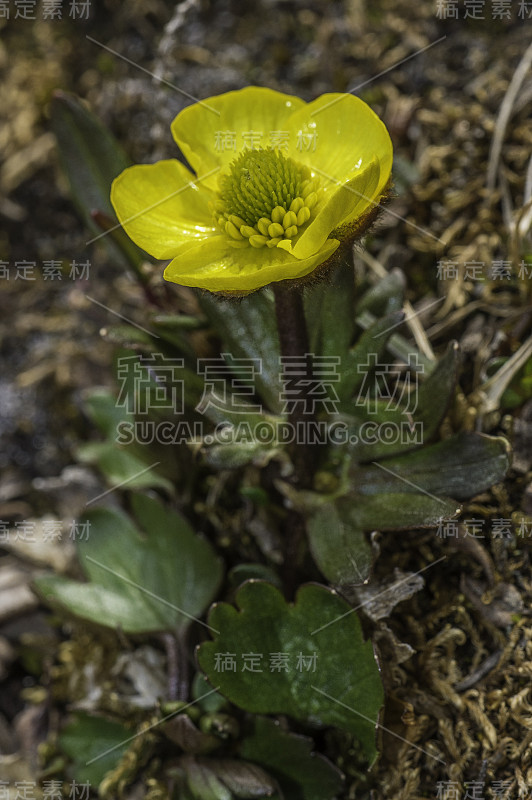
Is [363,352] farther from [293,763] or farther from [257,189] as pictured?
[293,763]

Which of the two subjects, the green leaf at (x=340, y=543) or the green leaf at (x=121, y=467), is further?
the green leaf at (x=121, y=467)

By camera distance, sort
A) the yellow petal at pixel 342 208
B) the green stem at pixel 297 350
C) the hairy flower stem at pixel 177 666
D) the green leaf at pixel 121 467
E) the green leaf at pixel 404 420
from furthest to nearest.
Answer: the green leaf at pixel 121 467
the hairy flower stem at pixel 177 666
the green leaf at pixel 404 420
the green stem at pixel 297 350
the yellow petal at pixel 342 208

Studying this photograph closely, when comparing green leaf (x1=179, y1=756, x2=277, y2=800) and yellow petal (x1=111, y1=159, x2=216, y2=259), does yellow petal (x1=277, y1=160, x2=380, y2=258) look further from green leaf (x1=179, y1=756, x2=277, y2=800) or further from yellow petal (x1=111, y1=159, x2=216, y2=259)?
green leaf (x1=179, y1=756, x2=277, y2=800)

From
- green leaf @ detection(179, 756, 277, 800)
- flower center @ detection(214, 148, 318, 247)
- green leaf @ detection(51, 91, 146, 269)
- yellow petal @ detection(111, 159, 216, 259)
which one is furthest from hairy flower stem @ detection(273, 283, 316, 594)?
green leaf @ detection(51, 91, 146, 269)

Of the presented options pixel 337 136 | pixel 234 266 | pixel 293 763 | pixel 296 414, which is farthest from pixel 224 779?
pixel 337 136

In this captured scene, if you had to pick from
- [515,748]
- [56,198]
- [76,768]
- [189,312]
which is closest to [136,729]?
[76,768]

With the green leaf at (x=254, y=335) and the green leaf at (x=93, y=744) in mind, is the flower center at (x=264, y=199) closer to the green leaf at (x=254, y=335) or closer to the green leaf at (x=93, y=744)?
the green leaf at (x=254, y=335)

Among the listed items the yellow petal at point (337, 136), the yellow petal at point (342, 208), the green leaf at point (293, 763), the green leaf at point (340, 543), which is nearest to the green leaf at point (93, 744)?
Answer: the green leaf at point (293, 763)
